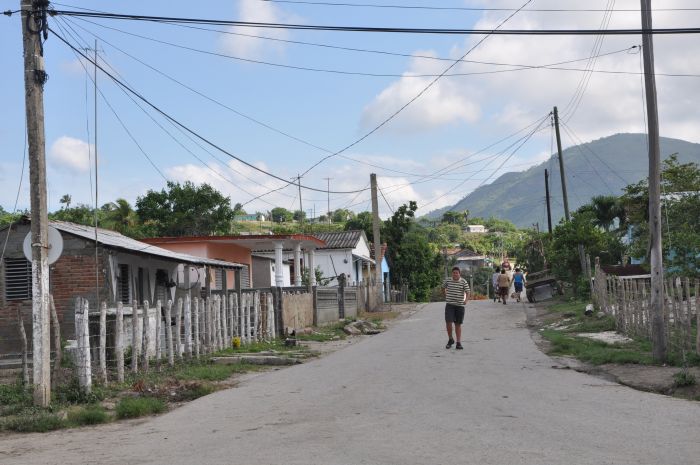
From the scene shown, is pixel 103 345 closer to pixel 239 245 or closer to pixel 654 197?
pixel 654 197

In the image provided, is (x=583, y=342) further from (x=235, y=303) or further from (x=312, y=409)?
(x=312, y=409)

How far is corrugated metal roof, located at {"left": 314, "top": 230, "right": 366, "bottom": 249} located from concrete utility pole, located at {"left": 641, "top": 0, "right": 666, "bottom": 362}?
1466 inches

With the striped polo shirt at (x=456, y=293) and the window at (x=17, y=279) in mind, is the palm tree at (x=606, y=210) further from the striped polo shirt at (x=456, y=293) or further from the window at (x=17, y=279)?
the window at (x=17, y=279)

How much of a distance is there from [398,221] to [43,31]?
46656 millimetres

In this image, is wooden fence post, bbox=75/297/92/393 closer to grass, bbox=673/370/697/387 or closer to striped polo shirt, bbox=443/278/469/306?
striped polo shirt, bbox=443/278/469/306

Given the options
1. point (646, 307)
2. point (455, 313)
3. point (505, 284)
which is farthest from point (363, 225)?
point (646, 307)

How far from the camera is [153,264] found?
23250 millimetres

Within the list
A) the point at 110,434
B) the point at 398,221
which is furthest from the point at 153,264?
the point at 398,221

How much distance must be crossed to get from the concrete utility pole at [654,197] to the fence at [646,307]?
356mm

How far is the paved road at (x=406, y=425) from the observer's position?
22.5 feet

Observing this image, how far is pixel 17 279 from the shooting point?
18.2m

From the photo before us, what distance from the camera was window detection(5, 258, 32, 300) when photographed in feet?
59.2

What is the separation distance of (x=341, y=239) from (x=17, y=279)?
34.5 metres

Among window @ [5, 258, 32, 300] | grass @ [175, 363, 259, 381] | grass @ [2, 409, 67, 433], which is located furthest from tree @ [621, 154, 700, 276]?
grass @ [2, 409, 67, 433]
